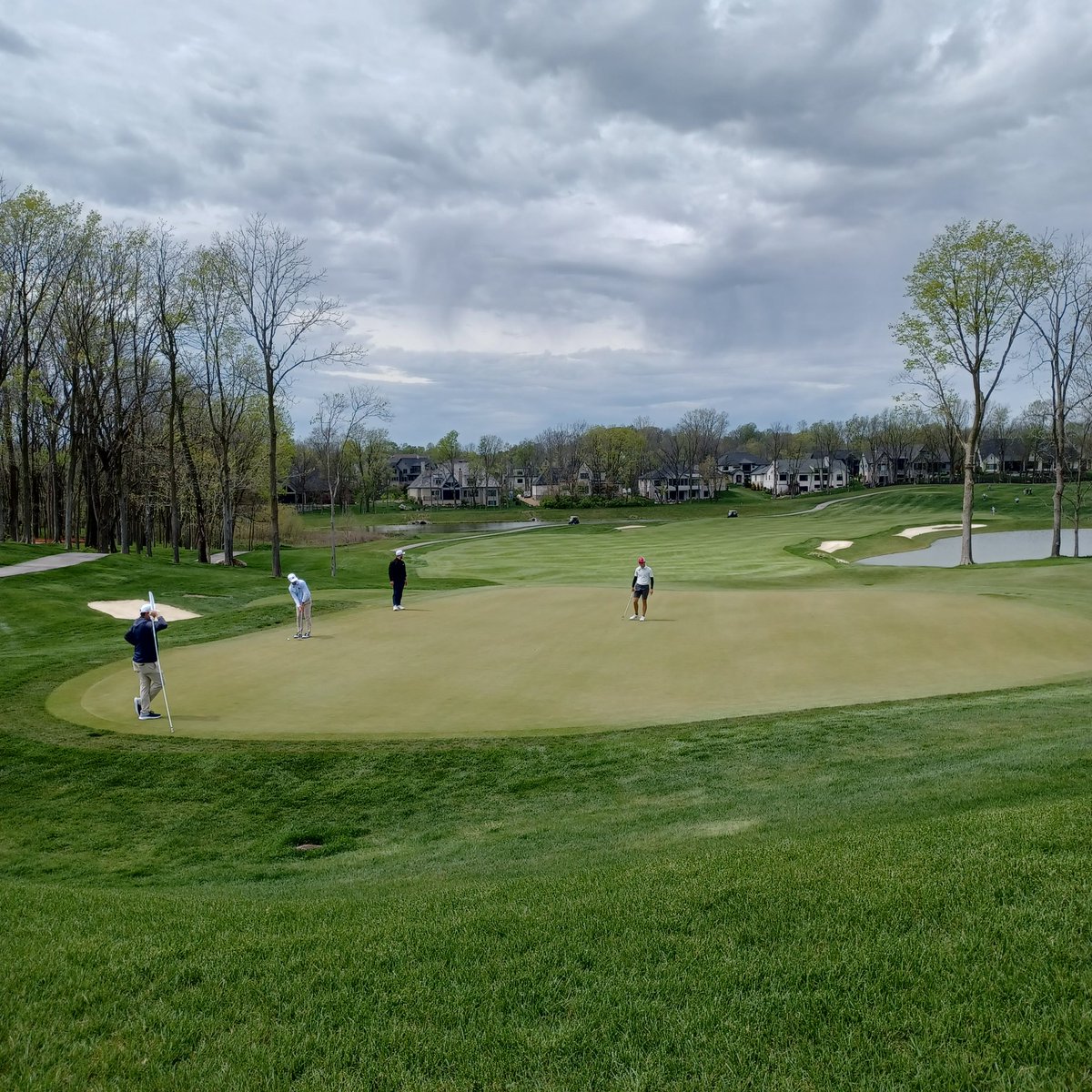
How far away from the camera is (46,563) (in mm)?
37781

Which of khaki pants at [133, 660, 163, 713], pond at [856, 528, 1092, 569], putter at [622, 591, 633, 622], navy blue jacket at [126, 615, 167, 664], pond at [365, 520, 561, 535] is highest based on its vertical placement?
navy blue jacket at [126, 615, 167, 664]

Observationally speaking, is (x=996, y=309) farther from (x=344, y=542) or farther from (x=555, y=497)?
(x=555, y=497)

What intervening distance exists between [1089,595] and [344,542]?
69452mm

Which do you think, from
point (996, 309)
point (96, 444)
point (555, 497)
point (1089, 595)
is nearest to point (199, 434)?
point (96, 444)

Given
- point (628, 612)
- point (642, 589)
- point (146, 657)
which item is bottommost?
point (628, 612)

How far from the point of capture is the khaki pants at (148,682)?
16359 millimetres

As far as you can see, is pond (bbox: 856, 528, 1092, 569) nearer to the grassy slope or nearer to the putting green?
the putting green

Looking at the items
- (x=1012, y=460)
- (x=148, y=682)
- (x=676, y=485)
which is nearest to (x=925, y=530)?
(x=148, y=682)

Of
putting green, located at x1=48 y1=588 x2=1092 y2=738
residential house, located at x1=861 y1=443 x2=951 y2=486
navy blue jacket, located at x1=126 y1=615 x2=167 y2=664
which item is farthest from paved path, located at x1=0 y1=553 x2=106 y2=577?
residential house, located at x1=861 y1=443 x2=951 y2=486

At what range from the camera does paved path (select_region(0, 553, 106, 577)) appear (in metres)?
35.2

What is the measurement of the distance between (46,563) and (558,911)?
3802 centimetres

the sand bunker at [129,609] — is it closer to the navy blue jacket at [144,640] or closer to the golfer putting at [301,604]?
the golfer putting at [301,604]

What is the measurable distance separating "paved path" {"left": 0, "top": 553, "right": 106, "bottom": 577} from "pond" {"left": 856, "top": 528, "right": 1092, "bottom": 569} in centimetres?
4554

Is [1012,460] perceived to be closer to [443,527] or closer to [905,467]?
[905,467]
